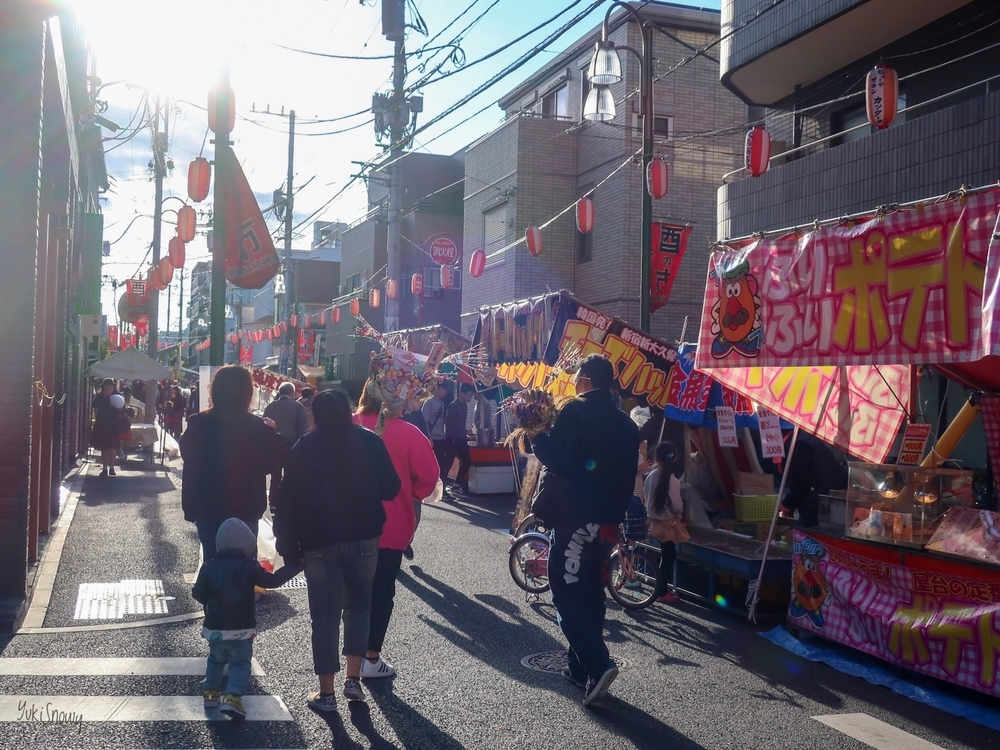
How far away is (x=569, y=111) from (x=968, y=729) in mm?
20986

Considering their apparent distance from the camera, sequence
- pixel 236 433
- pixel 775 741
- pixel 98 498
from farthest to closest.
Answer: pixel 98 498, pixel 236 433, pixel 775 741

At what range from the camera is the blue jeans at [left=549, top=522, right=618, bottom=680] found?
19.3 feet

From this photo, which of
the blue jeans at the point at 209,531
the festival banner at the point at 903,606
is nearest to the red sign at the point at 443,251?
the festival banner at the point at 903,606

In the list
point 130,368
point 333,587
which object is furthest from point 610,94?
point 130,368

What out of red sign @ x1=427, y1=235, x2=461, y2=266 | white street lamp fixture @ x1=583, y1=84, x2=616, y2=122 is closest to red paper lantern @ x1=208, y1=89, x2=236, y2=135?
white street lamp fixture @ x1=583, y1=84, x2=616, y2=122

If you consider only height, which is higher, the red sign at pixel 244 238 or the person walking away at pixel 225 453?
the red sign at pixel 244 238

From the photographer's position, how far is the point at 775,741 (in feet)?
17.4

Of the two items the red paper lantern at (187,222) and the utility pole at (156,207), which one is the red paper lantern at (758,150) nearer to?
the red paper lantern at (187,222)

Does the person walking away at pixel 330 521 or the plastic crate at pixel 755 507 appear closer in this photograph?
the person walking away at pixel 330 521

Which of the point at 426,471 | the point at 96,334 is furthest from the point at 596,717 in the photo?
the point at 96,334

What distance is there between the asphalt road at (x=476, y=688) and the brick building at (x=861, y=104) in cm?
484

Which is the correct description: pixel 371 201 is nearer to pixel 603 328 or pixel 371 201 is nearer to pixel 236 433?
pixel 603 328

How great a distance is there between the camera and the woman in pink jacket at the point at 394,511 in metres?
6.28

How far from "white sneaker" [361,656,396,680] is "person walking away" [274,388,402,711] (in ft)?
2.07
